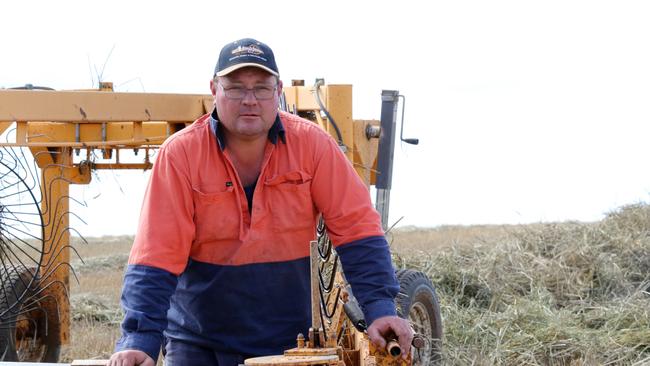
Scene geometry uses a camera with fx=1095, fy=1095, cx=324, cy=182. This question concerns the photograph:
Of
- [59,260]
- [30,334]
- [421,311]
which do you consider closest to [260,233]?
[421,311]

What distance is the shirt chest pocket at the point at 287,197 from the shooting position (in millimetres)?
4496

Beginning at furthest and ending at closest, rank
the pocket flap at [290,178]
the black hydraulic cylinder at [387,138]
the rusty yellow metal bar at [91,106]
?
the black hydraulic cylinder at [387,138] → the rusty yellow metal bar at [91,106] → the pocket flap at [290,178]

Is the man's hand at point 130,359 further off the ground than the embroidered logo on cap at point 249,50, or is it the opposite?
the embroidered logo on cap at point 249,50

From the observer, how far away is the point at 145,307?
4051 mm

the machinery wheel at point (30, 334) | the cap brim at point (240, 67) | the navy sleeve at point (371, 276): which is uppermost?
the cap brim at point (240, 67)

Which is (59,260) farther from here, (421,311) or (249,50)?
(249,50)

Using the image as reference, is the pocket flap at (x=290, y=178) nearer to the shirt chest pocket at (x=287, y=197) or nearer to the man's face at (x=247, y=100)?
the shirt chest pocket at (x=287, y=197)

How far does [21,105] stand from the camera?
Answer: 7.87 meters

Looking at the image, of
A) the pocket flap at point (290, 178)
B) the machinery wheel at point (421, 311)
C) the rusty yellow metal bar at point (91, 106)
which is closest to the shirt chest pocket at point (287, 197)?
the pocket flap at point (290, 178)

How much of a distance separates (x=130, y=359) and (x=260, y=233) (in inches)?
33.0

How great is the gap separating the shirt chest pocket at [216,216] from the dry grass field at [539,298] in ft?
13.0

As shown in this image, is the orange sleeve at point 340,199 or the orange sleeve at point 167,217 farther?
the orange sleeve at point 340,199

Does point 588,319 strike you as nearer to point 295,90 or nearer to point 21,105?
point 295,90

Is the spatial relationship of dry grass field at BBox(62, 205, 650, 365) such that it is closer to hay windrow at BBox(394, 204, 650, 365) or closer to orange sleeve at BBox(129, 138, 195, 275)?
hay windrow at BBox(394, 204, 650, 365)
